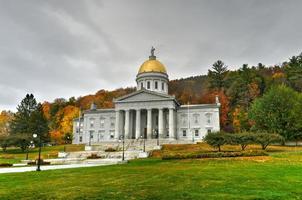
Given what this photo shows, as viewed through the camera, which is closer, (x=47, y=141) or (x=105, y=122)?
(x=105, y=122)

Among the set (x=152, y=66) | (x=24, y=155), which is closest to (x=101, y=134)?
(x=152, y=66)

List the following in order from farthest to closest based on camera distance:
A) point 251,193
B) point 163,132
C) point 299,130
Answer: point 163,132, point 299,130, point 251,193

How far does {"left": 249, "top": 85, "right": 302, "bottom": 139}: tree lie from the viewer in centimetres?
5212

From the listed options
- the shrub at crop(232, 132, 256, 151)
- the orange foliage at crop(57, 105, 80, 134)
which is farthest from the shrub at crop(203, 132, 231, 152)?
the orange foliage at crop(57, 105, 80, 134)

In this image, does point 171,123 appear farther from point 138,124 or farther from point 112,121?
point 112,121

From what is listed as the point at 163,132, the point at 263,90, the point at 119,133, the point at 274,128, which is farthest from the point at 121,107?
the point at 263,90

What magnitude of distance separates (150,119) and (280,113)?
28287mm

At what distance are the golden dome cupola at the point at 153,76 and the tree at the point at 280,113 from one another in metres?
30.1

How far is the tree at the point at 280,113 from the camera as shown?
171ft

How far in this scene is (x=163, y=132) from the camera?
68938 millimetres

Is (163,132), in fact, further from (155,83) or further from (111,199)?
(111,199)

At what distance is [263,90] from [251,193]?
267ft

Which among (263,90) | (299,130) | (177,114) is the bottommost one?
(299,130)

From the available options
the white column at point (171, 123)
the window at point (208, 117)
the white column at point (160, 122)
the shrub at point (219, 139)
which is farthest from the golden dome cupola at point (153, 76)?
the shrub at point (219, 139)
